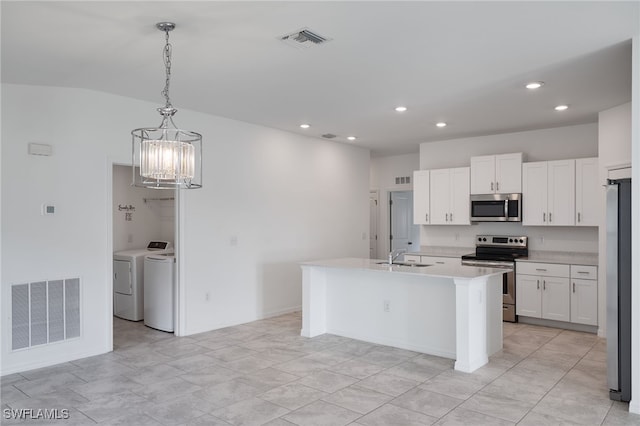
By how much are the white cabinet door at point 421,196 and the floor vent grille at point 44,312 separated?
16.3ft

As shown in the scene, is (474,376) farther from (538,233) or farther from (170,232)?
(170,232)

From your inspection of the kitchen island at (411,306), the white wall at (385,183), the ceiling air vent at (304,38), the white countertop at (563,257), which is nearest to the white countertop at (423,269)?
the kitchen island at (411,306)

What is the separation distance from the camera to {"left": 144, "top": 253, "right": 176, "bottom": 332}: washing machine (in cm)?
553

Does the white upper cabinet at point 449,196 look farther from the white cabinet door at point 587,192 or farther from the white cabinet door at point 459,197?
the white cabinet door at point 587,192

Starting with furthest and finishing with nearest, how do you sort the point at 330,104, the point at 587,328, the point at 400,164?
the point at 400,164
the point at 587,328
the point at 330,104

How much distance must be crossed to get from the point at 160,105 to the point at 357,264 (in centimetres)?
291

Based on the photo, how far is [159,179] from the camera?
281cm

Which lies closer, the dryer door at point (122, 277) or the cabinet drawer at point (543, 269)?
the cabinet drawer at point (543, 269)

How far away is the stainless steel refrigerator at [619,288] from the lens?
339cm

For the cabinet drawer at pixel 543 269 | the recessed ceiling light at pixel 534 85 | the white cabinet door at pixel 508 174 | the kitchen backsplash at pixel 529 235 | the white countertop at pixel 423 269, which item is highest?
the recessed ceiling light at pixel 534 85

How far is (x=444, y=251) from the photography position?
24.3 feet

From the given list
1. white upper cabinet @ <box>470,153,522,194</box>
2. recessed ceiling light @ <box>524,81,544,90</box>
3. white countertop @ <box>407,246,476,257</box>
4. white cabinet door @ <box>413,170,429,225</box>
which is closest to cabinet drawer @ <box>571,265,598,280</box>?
white upper cabinet @ <box>470,153,522,194</box>

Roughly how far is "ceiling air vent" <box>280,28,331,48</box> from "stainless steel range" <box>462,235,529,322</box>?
410 cm

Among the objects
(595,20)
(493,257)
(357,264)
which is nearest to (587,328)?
(493,257)
